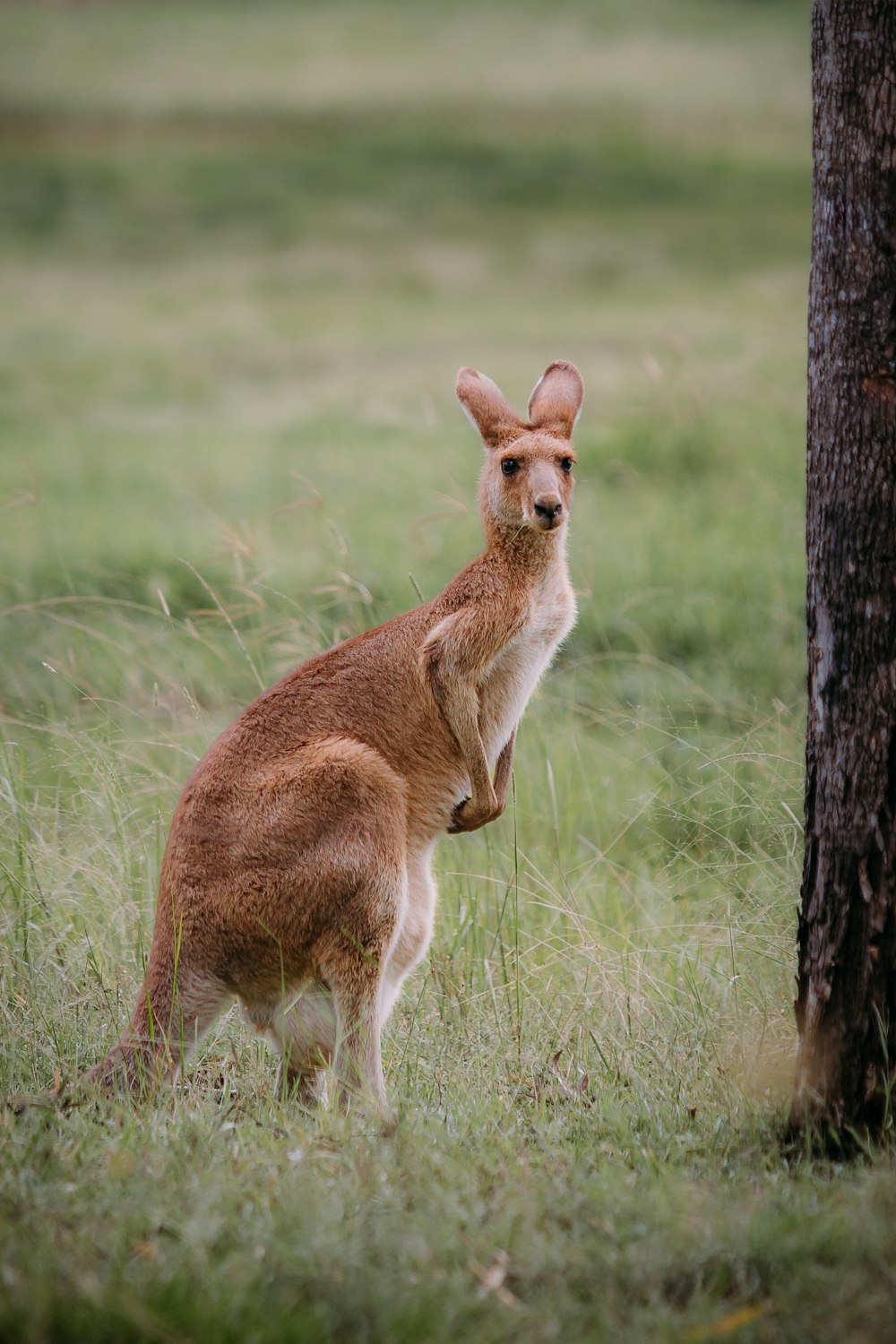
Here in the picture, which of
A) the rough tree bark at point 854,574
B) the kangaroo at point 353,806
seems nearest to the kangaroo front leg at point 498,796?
the kangaroo at point 353,806

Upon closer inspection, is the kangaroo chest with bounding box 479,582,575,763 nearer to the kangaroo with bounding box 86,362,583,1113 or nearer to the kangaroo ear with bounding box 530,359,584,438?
the kangaroo with bounding box 86,362,583,1113

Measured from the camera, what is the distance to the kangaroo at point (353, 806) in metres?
3.04

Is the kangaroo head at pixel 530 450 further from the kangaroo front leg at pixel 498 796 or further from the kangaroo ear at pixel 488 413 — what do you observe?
→ the kangaroo front leg at pixel 498 796

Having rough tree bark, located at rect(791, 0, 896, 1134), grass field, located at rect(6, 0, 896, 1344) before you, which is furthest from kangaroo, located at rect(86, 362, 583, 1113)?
rough tree bark, located at rect(791, 0, 896, 1134)

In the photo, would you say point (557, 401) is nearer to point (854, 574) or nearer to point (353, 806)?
point (854, 574)

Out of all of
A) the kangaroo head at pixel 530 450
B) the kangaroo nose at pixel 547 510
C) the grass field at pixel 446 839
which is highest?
the kangaroo head at pixel 530 450

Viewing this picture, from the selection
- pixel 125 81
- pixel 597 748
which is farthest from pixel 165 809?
pixel 125 81

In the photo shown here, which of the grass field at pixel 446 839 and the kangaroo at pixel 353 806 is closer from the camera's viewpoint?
the grass field at pixel 446 839

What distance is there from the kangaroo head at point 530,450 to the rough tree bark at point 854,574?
84 cm

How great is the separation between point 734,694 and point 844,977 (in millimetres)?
3182

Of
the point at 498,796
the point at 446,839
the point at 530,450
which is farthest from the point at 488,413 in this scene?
the point at 446,839

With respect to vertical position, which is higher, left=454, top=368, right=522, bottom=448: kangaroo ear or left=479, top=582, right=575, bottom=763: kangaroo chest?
left=454, top=368, right=522, bottom=448: kangaroo ear

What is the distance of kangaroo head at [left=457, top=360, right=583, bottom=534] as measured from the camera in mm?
3512

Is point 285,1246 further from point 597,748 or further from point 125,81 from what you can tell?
point 125,81
